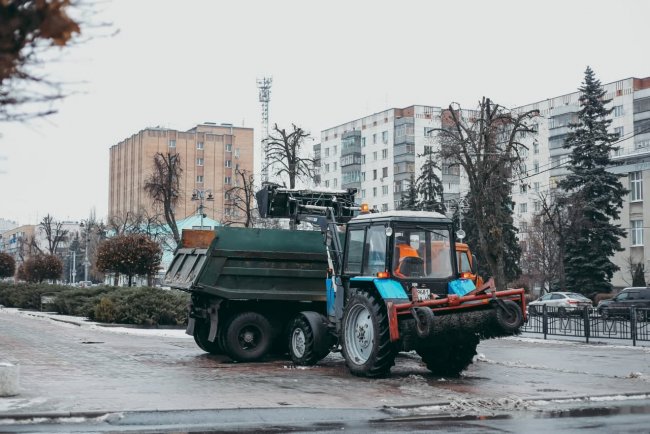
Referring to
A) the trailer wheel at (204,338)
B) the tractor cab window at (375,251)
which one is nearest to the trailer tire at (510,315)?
the tractor cab window at (375,251)

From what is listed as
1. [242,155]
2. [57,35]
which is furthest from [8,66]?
[242,155]

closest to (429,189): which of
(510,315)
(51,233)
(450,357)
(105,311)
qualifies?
(105,311)

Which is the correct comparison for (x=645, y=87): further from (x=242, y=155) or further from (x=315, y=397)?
(x=315, y=397)

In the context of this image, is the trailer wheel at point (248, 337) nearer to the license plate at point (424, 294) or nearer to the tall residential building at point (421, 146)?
the license plate at point (424, 294)

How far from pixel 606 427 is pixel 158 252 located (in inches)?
1102

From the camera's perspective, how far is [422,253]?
15234 mm

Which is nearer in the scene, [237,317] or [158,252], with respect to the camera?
[237,317]

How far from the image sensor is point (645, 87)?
8075 cm

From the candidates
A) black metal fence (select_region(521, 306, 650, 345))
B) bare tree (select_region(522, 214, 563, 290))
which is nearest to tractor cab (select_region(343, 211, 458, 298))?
black metal fence (select_region(521, 306, 650, 345))

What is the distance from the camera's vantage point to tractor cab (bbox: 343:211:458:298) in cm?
1491

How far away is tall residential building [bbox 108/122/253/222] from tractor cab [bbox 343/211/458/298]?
97.7 meters

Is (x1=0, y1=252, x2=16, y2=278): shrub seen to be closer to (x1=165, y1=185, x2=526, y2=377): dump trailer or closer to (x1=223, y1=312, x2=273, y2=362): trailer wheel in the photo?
(x1=165, y1=185, x2=526, y2=377): dump trailer

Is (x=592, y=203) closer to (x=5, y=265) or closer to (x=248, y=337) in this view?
(x=248, y=337)

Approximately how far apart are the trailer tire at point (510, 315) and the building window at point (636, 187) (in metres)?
51.0
